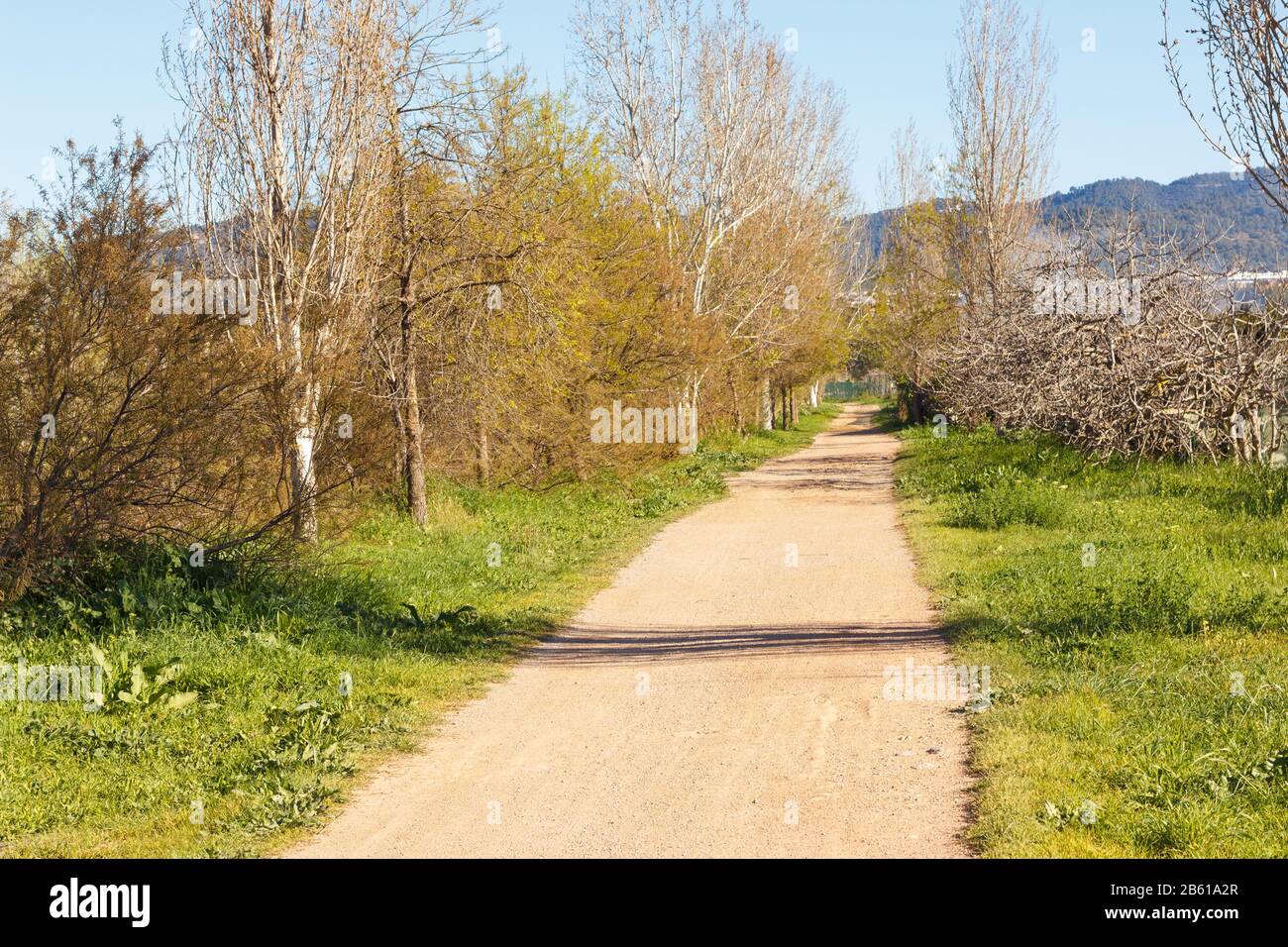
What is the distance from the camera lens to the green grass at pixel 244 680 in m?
5.78

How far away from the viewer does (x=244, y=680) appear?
7.80 meters

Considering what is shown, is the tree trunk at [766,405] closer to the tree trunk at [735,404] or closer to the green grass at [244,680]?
the tree trunk at [735,404]

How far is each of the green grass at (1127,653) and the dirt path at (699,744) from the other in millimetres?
393

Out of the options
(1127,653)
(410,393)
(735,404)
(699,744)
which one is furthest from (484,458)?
(735,404)

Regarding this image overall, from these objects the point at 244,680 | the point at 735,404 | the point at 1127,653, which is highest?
the point at 735,404

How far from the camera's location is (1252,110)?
31.7 feet

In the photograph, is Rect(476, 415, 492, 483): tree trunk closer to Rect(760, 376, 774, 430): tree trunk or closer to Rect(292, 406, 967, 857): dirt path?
Rect(292, 406, 967, 857): dirt path

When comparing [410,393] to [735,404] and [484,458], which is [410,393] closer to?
[484,458]

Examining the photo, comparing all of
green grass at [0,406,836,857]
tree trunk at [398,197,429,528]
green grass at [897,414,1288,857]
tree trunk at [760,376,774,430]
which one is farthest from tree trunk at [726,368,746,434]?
green grass at [0,406,836,857]

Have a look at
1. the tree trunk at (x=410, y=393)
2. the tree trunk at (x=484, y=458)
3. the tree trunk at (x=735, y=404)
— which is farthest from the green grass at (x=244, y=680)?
the tree trunk at (x=735, y=404)

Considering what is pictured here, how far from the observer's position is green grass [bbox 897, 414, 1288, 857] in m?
5.33

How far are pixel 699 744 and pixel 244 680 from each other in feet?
10.1

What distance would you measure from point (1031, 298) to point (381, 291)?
40.1 ft
